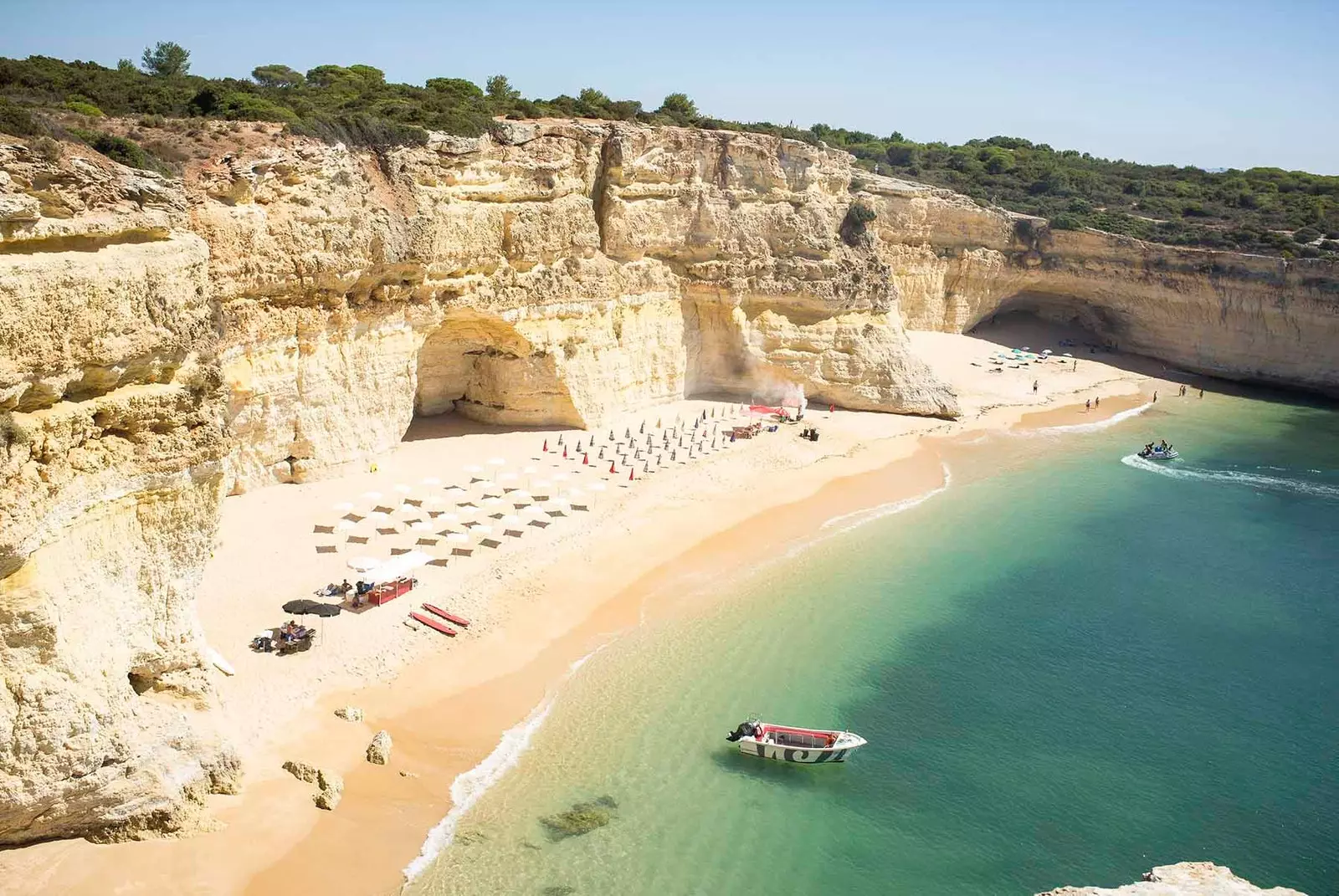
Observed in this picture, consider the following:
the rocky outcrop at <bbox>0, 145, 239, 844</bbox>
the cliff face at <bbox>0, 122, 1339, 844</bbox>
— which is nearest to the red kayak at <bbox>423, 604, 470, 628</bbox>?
the rocky outcrop at <bbox>0, 145, 239, 844</bbox>

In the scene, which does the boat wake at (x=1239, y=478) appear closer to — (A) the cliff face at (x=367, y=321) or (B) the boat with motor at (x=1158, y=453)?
(B) the boat with motor at (x=1158, y=453)

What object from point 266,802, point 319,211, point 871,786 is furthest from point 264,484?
point 871,786

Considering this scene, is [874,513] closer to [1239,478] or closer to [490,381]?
[490,381]

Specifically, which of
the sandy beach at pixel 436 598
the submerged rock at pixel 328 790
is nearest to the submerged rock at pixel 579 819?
the sandy beach at pixel 436 598

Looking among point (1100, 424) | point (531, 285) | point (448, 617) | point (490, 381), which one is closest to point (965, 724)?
point (448, 617)

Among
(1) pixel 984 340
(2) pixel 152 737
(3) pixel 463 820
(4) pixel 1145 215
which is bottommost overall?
(3) pixel 463 820

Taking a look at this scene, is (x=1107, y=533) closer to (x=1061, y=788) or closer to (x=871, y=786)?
(x=1061, y=788)

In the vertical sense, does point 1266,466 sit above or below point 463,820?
above
